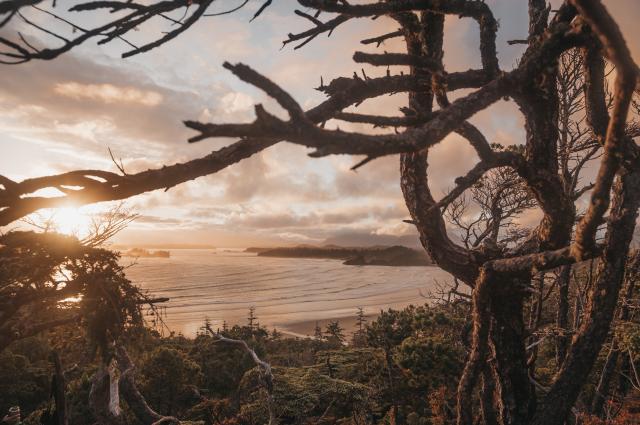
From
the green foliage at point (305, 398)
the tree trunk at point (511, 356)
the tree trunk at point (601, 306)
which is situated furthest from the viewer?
the green foliage at point (305, 398)

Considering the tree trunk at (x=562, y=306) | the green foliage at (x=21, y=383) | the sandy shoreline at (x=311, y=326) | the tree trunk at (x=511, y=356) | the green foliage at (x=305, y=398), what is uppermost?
the tree trunk at (x=511, y=356)

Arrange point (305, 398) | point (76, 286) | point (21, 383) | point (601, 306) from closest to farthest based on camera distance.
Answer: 1. point (601, 306)
2. point (76, 286)
3. point (305, 398)
4. point (21, 383)

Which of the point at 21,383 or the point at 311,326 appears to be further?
the point at 311,326

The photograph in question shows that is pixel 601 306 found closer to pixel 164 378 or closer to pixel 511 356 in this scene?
pixel 511 356

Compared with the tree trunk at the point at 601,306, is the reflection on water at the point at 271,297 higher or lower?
lower

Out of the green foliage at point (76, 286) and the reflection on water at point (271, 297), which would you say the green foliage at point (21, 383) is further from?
the green foliage at point (76, 286)

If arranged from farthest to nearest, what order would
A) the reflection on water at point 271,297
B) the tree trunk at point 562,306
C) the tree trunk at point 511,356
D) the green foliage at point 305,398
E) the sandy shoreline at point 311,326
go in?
the reflection on water at point 271,297, the sandy shoreline at point 311,326, the green foliage at point 305,398, the tree trunk at point 562,306, the tree trunk at point 511,356

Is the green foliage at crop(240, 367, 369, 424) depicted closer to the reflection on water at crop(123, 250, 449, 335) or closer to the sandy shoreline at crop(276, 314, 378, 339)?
the sandy shoreline at crop(276, 314, 378, 339)

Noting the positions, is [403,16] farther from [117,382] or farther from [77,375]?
[77,375]

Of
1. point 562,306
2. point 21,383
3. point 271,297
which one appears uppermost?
point 562,306

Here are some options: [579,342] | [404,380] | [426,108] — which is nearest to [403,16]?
[426,108]

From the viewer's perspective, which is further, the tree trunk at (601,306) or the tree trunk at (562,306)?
the tree trunk at (562,306)

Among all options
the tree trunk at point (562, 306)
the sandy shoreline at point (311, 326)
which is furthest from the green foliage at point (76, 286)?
the sandy shoreline at point (311, 326)

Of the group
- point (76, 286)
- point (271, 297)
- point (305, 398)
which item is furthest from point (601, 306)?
point (271, 297)
